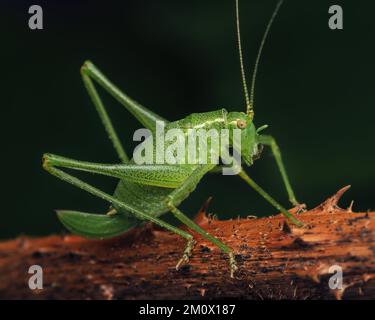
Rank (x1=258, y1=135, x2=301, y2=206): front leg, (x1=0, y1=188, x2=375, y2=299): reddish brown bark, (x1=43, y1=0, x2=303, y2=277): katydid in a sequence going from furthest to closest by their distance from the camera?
(x1=258, y1=135, x2=301, y2=206): front leg → (x1=43, y1=0, x2=303, y2=277): katydid → (x1=0, y1=188, x2=375, y2=299): reddish brown bark

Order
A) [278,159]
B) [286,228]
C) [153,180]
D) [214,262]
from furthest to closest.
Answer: [278,159]
[153,180]
[214,262]
[286,228]

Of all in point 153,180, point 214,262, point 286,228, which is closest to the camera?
point 286,228

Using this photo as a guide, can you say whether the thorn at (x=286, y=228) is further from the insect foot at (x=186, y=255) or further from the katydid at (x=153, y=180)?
the katydid at (x=153, y=180)

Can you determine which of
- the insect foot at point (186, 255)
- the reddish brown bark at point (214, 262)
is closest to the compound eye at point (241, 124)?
the reddish brown bark at point (214, 262)

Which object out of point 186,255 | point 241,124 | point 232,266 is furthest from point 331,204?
point 241,124

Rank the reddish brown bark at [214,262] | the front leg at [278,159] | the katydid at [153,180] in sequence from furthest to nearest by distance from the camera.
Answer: the front leg at [278,159]
the katydid at [153,180]
the reddish brown bark at [214,262]

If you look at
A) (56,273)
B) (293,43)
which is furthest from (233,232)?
(293,43)

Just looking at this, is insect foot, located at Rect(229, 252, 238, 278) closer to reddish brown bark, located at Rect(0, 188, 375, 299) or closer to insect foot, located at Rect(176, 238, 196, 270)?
reddish brown bark, located at Rect(0, 188, 375, 299)

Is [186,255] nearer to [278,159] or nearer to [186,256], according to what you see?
[186,256]

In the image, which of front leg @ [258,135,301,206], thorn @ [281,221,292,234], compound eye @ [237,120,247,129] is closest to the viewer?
thorn @ [281,221,292,234]

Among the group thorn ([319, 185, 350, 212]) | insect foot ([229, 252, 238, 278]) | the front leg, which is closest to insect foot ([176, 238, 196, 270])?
insect foot ([229, 252, 238, 278])
